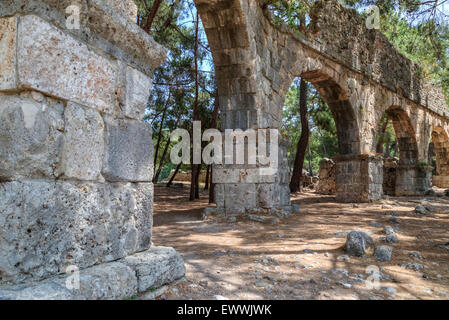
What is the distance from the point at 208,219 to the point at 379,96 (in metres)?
7.59

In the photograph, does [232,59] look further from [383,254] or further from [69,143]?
[69,143]

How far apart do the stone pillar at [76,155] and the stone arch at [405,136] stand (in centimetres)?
1250

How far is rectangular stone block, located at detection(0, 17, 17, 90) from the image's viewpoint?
147 cm

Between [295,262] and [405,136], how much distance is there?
12.1m

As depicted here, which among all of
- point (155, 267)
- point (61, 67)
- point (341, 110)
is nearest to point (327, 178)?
point (341, 110)

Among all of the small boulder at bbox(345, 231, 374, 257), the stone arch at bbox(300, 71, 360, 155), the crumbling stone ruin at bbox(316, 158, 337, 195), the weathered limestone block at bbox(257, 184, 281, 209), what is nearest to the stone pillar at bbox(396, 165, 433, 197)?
the crumbling stone ruin at bbox(316, 158, 337, 195)

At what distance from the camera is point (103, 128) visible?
6.18 ft

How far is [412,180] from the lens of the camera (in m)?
13.0

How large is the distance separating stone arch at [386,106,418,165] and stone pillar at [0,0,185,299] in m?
12.5

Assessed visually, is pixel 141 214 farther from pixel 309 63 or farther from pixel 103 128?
pixel 309 63

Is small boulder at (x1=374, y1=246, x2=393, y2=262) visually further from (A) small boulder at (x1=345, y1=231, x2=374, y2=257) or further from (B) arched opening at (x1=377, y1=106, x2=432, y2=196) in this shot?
(B) arched opening at (x1=377, y1=106, x2=432, y2=196)

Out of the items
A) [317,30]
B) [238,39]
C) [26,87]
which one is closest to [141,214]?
[26,87]

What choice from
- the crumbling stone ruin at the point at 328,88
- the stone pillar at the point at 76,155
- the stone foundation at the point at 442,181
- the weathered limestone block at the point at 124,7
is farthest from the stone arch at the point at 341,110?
the stone foundation at the point at 442,181
